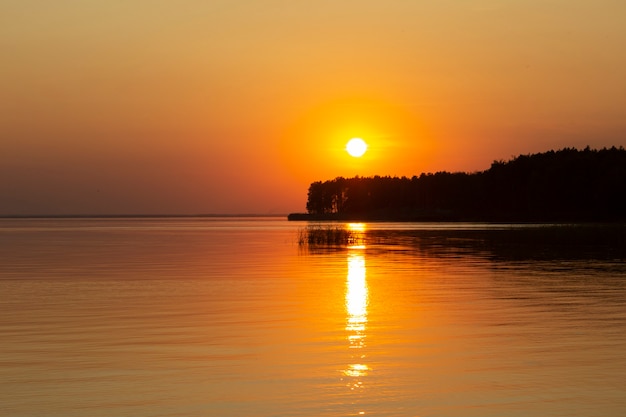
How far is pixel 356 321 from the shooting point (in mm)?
23219

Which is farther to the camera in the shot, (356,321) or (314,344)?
(356,321)

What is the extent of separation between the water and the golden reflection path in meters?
0.08

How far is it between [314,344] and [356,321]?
172 inches

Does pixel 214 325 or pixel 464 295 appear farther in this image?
pixel 464 295

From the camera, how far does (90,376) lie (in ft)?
50.2

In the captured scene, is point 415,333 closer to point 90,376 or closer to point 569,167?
point 90,376

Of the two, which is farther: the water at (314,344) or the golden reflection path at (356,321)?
the golden reflection path at (356,321)

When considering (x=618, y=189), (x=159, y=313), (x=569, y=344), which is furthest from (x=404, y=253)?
(x=618, y=189)

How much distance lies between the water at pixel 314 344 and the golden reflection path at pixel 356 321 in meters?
0.08

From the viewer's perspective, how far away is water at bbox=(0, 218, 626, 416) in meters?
13.4

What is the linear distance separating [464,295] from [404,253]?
2883cm

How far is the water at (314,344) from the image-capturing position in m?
13.4

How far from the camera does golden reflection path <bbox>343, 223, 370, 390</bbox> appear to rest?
15508 millimetres

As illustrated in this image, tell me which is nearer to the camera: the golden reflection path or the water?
the water
